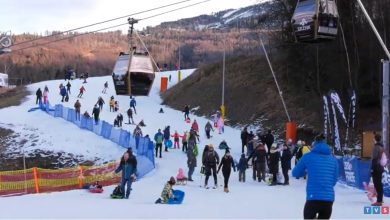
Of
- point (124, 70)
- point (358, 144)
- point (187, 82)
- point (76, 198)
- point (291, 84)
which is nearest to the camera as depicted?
point (76, 198)

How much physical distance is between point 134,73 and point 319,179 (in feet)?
68.6

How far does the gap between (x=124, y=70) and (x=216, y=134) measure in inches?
562

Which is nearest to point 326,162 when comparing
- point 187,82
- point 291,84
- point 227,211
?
point 227,211

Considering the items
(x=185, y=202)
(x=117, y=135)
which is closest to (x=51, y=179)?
(x=185, y=202)

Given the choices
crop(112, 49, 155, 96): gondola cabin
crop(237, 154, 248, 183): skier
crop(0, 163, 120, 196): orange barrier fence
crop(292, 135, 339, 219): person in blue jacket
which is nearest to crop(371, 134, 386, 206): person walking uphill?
crop(292, 135, 339, 219): person in blue jacket

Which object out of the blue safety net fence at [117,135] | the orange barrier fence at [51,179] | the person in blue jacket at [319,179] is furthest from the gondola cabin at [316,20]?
the person in blue jacket at [319,179]

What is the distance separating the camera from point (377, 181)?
47.4 ft

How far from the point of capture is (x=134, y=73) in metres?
28.6

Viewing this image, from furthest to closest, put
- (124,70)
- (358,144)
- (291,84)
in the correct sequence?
1. (291,84)
2. (358,144)
3. (124,70)

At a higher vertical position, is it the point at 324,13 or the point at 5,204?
the point at 324,13

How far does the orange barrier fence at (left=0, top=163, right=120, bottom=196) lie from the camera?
73.5 feet

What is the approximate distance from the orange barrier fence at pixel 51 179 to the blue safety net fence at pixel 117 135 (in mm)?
1628

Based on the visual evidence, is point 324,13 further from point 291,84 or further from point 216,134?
point 291,84

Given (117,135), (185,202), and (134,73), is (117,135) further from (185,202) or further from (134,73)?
(185,202)
